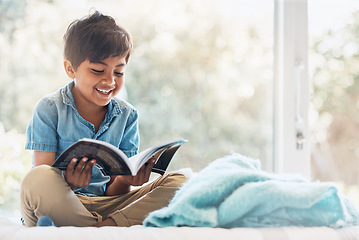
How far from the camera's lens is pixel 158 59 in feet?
7.46

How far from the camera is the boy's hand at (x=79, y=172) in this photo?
1.09 metres

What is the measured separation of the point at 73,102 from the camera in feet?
4.62

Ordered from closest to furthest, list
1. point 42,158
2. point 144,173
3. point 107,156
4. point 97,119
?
point 107,156 → point 144,173 → point 42,158 → point 97,119

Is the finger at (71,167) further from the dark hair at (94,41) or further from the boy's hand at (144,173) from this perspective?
the dark hair at (94,41)

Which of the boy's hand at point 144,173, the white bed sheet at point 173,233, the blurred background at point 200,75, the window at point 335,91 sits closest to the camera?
the white bed sheet at point 173,233

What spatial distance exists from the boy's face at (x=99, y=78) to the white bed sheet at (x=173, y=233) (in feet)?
1.87

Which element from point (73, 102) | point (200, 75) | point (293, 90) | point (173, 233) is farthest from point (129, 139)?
point (293, 90)

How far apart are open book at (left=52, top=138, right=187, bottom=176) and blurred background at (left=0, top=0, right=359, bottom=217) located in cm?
115

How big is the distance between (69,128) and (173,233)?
0.64 meters

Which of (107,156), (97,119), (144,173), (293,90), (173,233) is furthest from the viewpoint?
(293,90)

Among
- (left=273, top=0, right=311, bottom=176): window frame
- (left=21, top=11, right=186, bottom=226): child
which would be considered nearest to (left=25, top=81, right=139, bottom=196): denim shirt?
(left=21, top=11, right=186, bottom=226): child

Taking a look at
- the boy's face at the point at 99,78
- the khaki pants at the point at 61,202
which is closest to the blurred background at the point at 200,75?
the boy's face at the point at 99,78

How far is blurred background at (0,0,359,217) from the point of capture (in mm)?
2199

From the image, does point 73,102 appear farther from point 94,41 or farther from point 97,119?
point 94,41
